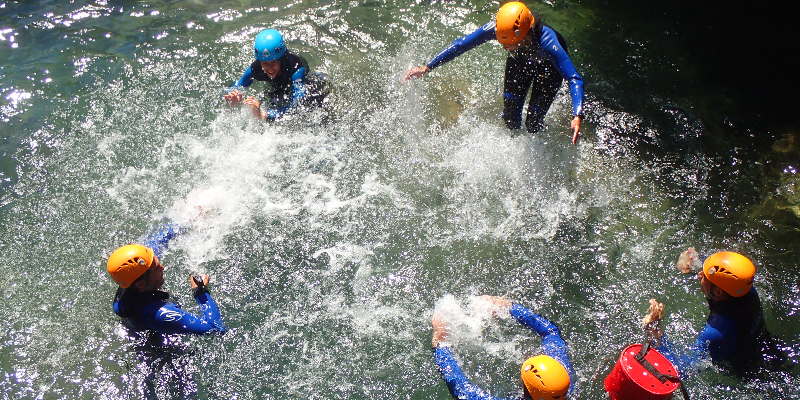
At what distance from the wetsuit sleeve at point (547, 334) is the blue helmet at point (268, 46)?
4.25m

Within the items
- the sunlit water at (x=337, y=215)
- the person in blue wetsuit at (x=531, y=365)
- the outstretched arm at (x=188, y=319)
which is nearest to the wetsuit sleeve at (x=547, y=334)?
the person in blue wetsuit at (x=531, y=365)

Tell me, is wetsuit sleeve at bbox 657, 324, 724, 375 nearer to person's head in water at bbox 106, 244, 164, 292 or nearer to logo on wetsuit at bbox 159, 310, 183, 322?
logo on wetsuit at bbox 159, 310, 183, 322

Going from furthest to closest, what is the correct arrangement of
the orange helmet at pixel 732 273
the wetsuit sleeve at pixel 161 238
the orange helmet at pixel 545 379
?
the wetsuit sleeve at pixel 161 238, the orange helmet at pixel 732 273, the orange helmet at pixel 545 379

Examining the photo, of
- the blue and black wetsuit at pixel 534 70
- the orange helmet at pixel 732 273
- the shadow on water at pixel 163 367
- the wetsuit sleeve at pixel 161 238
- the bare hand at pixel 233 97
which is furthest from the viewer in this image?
the bare hand at pixel 233 97

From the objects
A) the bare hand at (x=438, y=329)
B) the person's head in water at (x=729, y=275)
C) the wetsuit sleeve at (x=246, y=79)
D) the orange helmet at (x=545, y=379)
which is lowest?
the bare hand at (x=438, y=329)

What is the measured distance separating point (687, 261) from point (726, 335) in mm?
1342

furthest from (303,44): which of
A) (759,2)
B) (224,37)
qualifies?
(759,2)

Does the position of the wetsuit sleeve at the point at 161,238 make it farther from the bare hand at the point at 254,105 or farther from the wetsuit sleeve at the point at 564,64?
the wetsuit sleeve at the point at 564,64

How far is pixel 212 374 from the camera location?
208 inches

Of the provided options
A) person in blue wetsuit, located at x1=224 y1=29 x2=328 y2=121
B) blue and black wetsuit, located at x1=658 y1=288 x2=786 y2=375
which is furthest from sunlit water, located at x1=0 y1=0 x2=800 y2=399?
blue and black wetsuit, located at x1=658 y1=288 x2=786 y2=375

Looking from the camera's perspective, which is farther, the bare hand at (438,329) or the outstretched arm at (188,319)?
the bare hand at (438,329)

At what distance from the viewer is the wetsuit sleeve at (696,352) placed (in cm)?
471

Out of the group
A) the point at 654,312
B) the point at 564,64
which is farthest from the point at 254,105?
the point at 654,312

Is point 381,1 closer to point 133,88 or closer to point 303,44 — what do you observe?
point 303,44
